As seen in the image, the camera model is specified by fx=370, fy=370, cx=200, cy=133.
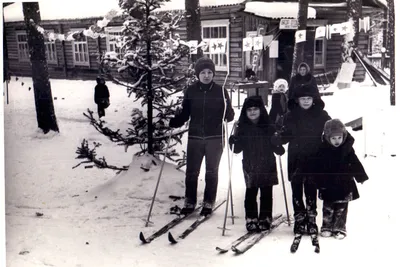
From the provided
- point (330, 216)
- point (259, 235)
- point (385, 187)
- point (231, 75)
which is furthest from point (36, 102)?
point (385, 187)

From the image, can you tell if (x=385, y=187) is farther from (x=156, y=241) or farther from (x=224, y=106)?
(x=156, y=241)

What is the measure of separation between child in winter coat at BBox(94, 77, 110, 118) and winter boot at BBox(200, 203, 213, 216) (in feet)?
2.82

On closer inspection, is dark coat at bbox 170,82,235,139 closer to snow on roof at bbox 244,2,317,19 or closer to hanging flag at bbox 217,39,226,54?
hanging flag at bbox 217,39,226,54

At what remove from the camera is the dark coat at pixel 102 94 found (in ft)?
7.68

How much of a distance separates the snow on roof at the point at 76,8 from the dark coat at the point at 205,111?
52 centimetres

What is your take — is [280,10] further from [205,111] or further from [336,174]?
[336,174]

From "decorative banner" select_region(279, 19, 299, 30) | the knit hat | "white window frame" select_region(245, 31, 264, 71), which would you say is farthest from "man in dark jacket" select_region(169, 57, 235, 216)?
"decorative banner" select_region(279, 19, 299, 30)

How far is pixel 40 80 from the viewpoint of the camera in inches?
96.8

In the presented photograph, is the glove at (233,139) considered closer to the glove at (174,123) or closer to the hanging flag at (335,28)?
the glove at (174,123)

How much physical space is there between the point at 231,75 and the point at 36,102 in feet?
4.13

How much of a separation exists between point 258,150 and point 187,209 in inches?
22.8

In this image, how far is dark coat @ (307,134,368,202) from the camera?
73.2 inches

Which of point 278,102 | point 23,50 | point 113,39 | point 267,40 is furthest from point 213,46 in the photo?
point 23,50


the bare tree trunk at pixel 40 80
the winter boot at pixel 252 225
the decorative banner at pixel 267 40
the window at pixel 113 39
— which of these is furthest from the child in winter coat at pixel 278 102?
the bare tree trunk at pixel 40 80
